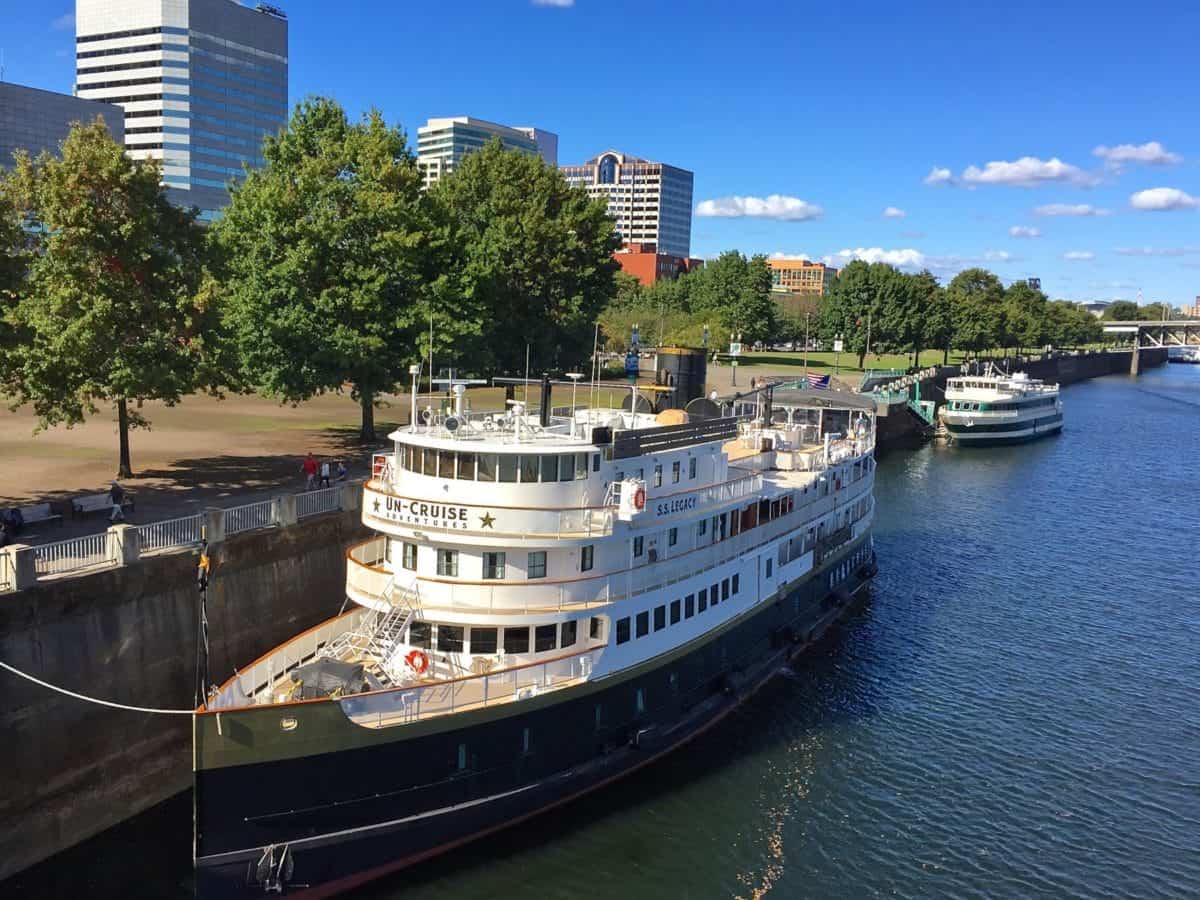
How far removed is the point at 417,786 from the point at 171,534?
10904 mm

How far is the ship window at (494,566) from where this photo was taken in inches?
939

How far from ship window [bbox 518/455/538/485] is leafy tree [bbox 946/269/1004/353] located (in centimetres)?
Answer: 14903

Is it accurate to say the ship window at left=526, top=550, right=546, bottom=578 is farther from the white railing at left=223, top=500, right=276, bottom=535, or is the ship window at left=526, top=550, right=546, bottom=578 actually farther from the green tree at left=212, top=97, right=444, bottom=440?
the green tree at left=212, top=97, right=444, bottom=440

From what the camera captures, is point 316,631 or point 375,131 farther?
point 375,131

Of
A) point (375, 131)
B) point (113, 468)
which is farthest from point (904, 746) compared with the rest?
point (375, 131)

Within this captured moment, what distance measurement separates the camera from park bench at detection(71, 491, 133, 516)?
2881 cm

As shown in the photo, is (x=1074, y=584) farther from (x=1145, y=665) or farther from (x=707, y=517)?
(x=707, y=517)

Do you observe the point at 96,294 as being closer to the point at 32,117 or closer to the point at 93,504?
the point at 93,504

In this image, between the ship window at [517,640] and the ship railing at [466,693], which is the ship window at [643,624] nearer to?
the ship railing at [466,693]

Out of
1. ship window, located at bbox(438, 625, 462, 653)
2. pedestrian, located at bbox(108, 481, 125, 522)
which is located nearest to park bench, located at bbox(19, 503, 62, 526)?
pedestrian, located at bbox(108, 481, 125, 522)

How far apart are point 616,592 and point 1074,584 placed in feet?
108

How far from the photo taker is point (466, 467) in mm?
23984

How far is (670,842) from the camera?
2414 cm

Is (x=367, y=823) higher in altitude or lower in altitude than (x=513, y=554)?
lower
